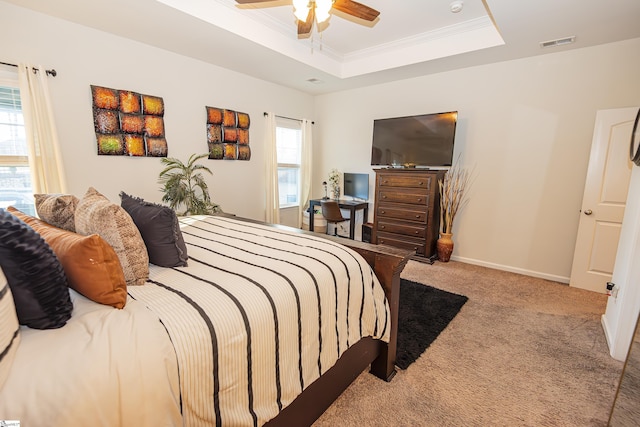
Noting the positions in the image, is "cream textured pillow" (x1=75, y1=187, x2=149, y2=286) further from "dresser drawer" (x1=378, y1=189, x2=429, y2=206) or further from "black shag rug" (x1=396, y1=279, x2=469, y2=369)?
"dresser drawer" (x1=378, y1=189, x2=429, y2=206)

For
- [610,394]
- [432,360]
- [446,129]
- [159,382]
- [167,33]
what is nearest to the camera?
[159,382]

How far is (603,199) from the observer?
294 cm

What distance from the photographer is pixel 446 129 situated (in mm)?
3604

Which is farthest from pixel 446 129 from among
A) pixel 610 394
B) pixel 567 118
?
pixel 610 394

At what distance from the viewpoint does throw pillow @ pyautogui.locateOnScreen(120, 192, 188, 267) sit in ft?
4.54

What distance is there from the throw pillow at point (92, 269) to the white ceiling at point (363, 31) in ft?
6.50

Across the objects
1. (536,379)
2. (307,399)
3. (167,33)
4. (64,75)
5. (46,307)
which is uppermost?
(167,33)

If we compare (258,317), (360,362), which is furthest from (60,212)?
(360,362)

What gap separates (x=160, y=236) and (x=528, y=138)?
156 inches

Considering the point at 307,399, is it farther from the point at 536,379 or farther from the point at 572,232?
the point at 572,232

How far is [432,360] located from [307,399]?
3.44 feet

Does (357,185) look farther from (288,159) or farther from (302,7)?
(302,7)

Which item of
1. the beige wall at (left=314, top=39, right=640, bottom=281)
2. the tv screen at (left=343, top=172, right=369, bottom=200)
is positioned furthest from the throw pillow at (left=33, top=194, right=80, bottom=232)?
the beige wall at (left=314, top=39, right=640, bottom=281)

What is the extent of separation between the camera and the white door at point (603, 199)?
9.27 feet
